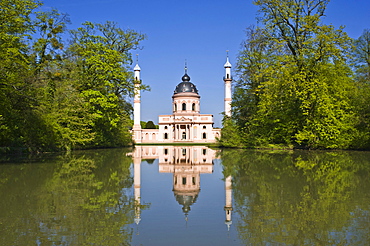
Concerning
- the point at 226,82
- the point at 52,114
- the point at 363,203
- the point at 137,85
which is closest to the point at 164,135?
the point at 226,82

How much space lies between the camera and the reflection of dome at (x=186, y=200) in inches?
243

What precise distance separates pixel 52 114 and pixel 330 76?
1703cm

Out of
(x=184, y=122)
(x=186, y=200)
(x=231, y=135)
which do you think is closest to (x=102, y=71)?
(x=231, y=135)

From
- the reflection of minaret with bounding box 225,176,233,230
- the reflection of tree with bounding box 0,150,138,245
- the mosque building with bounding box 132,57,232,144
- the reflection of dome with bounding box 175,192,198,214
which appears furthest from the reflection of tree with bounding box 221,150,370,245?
the mosque building with bounding box 132,57,232,144

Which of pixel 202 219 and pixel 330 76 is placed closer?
pixel 202 219

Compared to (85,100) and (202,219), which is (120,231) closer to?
(202,219)

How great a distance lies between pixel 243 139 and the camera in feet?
102

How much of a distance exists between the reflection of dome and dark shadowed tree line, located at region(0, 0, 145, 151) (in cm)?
956

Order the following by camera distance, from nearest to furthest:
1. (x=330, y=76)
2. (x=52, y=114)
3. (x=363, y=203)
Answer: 1. (x=363, y=203)
2. (x=52, y=114)
3. (x=330, y=76)

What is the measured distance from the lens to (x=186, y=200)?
6914 millimetres

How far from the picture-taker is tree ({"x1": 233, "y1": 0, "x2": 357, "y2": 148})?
24062 mm

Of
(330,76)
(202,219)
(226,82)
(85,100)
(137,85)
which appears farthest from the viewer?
(226,82)

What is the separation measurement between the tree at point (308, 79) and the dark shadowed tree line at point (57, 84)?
10.7m

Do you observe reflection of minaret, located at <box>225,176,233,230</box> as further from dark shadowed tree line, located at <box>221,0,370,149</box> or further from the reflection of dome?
dark shadowed tree line, located at <box>221,0,370,149</box>
